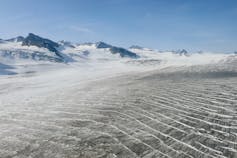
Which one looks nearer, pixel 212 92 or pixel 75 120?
pixel 75 120

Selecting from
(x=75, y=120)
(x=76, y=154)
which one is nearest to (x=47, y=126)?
(x=75, y=120)

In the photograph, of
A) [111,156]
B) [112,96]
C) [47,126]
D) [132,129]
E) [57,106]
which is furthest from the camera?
[112,96]

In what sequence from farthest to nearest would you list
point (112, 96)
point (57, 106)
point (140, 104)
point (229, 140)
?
point (112, 96) < point (57, 106) < point (140, 104) < point (229, 140)

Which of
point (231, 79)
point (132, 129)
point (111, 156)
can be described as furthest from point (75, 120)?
point (231, 79)

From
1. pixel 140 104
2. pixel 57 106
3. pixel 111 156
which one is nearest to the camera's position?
Answer: pixel 111 156

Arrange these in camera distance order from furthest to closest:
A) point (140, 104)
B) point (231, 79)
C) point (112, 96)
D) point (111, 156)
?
point (231, 79), point (112, 96), point (140, 104), point (111, 156)

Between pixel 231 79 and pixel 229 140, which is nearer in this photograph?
pixel 229 140

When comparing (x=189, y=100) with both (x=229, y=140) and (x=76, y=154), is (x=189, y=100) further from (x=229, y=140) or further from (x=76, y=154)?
(x=76, y=154)

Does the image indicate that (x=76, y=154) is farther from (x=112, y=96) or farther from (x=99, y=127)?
(x=112, y=96)

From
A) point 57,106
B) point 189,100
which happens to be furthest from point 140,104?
point 57,106
